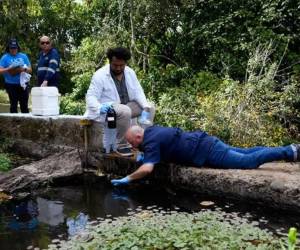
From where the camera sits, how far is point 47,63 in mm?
8523

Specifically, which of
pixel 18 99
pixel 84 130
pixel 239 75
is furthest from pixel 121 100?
pixel 239 75

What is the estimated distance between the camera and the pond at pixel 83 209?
4410 mm

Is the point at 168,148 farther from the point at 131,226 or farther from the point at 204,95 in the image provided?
the point at 204,95

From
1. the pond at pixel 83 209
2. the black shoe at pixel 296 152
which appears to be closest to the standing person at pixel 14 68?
the pond at pixel 83 209

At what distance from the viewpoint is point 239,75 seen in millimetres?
9805

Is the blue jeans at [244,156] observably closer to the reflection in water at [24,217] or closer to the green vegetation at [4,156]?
the reflection in water at [24,217]

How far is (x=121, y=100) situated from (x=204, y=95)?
8.32ft

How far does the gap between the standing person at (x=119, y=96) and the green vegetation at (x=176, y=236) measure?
8.87 feet

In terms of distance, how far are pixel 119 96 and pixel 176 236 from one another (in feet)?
11.7

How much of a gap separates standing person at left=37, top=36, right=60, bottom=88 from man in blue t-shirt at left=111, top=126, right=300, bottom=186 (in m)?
3.43

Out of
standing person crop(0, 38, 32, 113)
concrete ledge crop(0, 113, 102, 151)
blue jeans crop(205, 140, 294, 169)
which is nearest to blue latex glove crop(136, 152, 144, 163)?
blue jeans crop(205, 140, 294, 169)

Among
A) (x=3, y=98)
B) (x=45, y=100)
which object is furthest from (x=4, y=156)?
(x=3, y=98)

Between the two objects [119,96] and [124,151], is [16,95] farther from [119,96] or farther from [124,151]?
[124,151]

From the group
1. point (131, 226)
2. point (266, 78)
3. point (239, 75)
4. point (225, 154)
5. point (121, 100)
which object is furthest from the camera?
point (239, 75)
